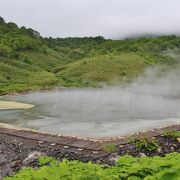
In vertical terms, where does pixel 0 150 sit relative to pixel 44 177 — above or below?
below

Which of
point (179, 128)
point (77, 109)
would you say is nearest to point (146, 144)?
point (179, 128)

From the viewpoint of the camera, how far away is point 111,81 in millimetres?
51031

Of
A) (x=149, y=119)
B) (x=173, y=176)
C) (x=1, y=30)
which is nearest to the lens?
Answer: (x=173, y=176)

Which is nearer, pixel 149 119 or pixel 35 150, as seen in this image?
pixel 35 150

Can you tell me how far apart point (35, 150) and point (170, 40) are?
254ft

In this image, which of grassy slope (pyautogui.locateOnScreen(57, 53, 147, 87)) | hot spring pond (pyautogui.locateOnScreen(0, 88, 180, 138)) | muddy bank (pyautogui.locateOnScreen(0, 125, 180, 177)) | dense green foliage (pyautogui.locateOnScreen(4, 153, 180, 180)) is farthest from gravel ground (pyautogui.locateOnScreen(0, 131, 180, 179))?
grassy slope (pyautogui.locateOnScreen(57, 53, 147, 87))

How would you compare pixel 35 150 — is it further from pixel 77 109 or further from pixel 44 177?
pixel 77 109

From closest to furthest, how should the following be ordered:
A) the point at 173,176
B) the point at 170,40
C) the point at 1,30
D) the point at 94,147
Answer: the point at 173,176 < the point at 94,147 < the point at 170,40 < the point at 1,30

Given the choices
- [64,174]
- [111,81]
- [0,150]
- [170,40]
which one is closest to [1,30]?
[170,40]

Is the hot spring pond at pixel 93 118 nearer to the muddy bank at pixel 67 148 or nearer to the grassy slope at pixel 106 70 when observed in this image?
the muddy bank at pixel 67 148

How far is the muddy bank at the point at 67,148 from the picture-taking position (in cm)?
1027

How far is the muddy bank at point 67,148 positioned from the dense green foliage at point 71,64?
24.9m

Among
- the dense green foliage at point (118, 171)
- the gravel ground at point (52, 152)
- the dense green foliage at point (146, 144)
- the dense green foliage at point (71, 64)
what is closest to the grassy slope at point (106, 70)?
the dense green foliage at point (71, 64)

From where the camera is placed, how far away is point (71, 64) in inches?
2662
